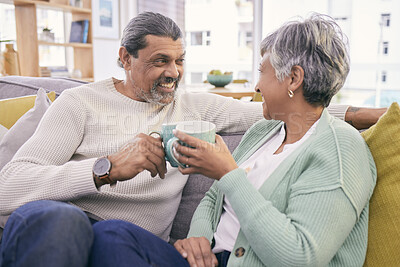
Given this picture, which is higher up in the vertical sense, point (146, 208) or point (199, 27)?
point (199, 27)

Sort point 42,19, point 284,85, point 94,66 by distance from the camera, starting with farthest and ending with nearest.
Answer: point 94,66
point 42,19
point 284,85

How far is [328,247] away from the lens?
827mm

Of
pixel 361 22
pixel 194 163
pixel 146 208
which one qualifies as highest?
pixel 361 22

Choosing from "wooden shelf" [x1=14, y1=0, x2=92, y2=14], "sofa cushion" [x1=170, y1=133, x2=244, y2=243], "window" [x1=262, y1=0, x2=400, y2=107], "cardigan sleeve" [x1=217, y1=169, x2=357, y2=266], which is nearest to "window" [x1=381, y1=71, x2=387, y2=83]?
"window" [x1=262, y1=0, x2=400, y2=107]

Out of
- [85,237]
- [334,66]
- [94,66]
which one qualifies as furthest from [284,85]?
[94,66]

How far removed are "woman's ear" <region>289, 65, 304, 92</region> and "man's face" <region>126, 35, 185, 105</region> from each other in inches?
24.0

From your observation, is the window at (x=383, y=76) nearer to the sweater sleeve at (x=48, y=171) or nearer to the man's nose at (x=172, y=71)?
the man's nose at (x=172, y=71)

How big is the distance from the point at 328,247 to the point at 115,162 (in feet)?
2.14

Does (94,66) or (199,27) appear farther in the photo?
(199,27)

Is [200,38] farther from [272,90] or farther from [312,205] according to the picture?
[312,205]

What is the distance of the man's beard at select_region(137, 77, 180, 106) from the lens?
1533mm

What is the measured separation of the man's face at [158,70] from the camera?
1.51 metres

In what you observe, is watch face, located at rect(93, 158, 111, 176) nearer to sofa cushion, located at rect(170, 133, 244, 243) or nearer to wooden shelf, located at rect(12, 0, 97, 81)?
sofa cushion, located at rect(170, 133, 244, 243)

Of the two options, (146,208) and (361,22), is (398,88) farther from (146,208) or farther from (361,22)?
(146,208)
